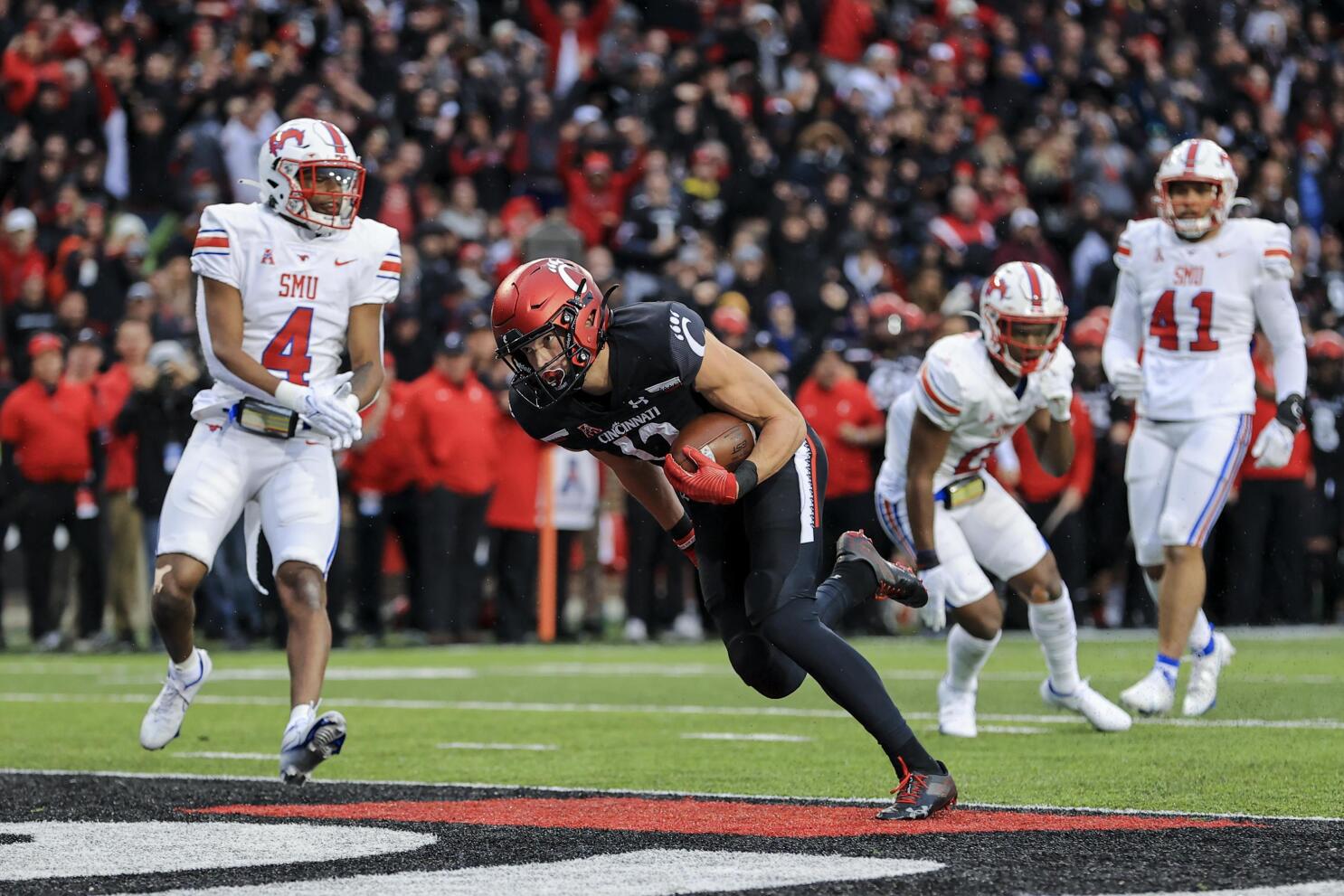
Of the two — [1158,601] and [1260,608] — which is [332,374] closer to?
[1158,601]

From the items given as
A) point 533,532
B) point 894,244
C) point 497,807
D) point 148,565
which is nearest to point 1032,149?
point 894,244

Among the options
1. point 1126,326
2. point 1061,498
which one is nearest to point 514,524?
point 1061,498

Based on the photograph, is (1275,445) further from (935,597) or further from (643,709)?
(643,709)

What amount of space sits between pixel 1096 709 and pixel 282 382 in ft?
11.1

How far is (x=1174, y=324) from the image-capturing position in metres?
8.71

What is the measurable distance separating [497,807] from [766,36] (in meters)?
14.1

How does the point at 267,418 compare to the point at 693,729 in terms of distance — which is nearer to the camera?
the point at 267,418

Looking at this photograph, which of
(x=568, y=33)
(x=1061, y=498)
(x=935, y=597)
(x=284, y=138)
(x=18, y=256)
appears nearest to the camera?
Answer: (x=284, y=138)

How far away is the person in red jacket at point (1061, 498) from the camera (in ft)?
46.9

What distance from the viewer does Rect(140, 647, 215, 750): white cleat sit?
22.3 feet

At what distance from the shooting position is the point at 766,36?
62.5ft

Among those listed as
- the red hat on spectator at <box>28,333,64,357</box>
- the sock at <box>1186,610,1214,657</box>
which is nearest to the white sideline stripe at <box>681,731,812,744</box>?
the sock at <box>1186,610,1214,657</box>

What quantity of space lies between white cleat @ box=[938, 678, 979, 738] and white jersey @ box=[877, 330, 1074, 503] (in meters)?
0.85

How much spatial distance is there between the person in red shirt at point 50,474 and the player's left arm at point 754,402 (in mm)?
9323
